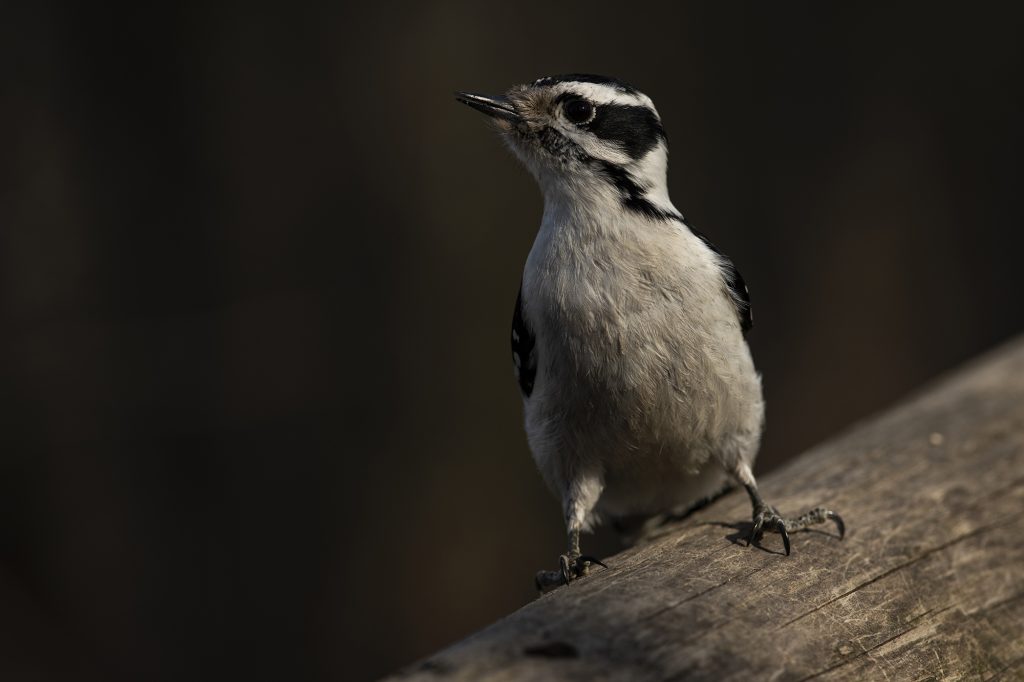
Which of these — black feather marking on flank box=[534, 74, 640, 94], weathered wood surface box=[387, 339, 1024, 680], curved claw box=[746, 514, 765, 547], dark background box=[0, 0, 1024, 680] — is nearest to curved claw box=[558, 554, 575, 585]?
weathered wood surface box=[387, 339, 1024, 680]

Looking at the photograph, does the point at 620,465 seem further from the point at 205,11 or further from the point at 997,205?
the point at 997,205

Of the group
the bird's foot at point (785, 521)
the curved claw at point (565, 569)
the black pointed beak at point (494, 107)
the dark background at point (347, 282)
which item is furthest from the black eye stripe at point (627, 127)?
the dark background at point (347, 282)

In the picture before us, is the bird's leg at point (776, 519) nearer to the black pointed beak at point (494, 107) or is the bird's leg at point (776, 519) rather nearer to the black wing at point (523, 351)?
the black wing at point (523, 351)

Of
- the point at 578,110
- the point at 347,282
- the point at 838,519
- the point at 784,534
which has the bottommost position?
the point at 838,519

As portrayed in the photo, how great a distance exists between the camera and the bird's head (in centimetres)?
368

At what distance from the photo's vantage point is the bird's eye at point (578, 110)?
3727 mm

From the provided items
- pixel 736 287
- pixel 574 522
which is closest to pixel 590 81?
pixel 736 287

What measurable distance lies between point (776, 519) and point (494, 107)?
173 centimetres

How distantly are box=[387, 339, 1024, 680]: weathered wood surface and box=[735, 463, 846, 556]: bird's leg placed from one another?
45 millimetres

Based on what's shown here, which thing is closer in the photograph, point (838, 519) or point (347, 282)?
point (838, 519)

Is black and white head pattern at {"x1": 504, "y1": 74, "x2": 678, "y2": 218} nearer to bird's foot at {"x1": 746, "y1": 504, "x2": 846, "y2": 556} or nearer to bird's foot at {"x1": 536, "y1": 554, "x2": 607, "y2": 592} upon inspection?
bird's foot at {"x1": 746, "y1": 504, "x2": 846, "y2": 556}

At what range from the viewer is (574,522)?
3.73 metres

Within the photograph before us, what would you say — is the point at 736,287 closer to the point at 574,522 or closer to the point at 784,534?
the point at 784,534

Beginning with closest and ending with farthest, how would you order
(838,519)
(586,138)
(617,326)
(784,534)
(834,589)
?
1. (834,589)
2. (784,534)
3. (617,326)
4. (838,519)
5. (586,138)
